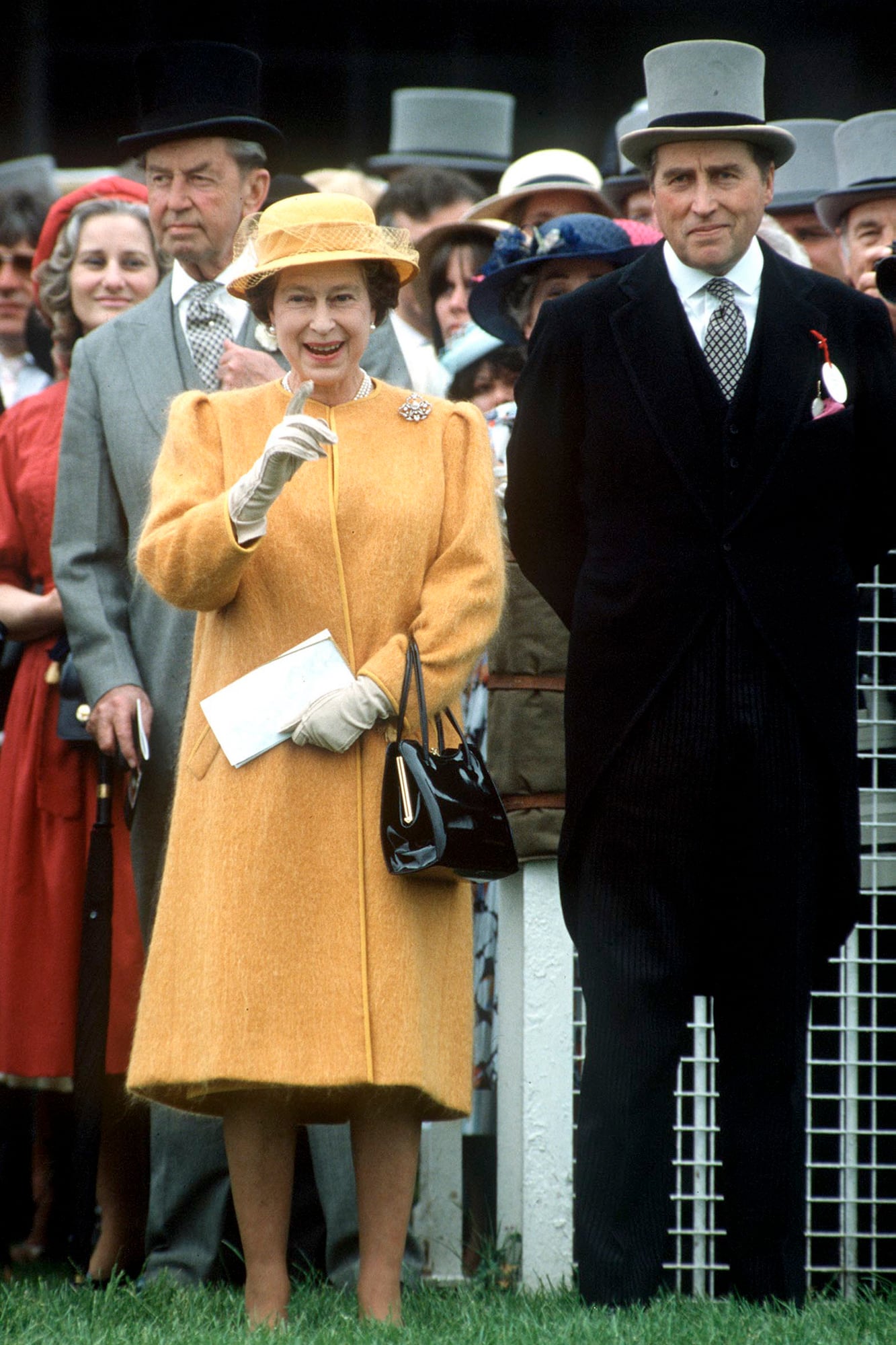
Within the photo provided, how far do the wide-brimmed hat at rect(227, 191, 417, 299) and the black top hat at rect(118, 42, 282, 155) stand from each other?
3.56 feet

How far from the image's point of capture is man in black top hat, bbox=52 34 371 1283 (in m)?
4.34

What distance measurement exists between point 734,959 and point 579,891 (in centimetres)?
31

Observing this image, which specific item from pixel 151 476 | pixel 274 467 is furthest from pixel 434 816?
pixel 151 476

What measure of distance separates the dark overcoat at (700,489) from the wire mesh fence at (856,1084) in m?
0.69

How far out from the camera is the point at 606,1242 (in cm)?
354

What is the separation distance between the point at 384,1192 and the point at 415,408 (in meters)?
1.50

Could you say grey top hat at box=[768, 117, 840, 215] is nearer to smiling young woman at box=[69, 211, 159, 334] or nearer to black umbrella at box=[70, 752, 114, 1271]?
smiling young woman at box=[69, 211, 159, 334]

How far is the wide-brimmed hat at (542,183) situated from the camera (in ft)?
20.1

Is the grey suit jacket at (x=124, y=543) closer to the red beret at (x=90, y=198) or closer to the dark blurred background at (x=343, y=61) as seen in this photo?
the red beret at (x=90, y=198)

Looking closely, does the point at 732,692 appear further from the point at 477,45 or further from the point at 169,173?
the point at 477,45

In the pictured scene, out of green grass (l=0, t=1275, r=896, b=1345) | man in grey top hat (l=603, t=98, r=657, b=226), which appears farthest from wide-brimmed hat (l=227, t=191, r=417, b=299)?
man in grey top hat (l=603, t=98, r=657, b=226)

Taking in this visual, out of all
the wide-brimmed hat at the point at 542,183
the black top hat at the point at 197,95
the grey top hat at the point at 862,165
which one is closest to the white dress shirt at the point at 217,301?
the black top hat at the point at 197,95

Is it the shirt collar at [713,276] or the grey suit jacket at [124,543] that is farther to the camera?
the grey suit jacket at [124,543]

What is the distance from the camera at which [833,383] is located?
3643 millimetres
